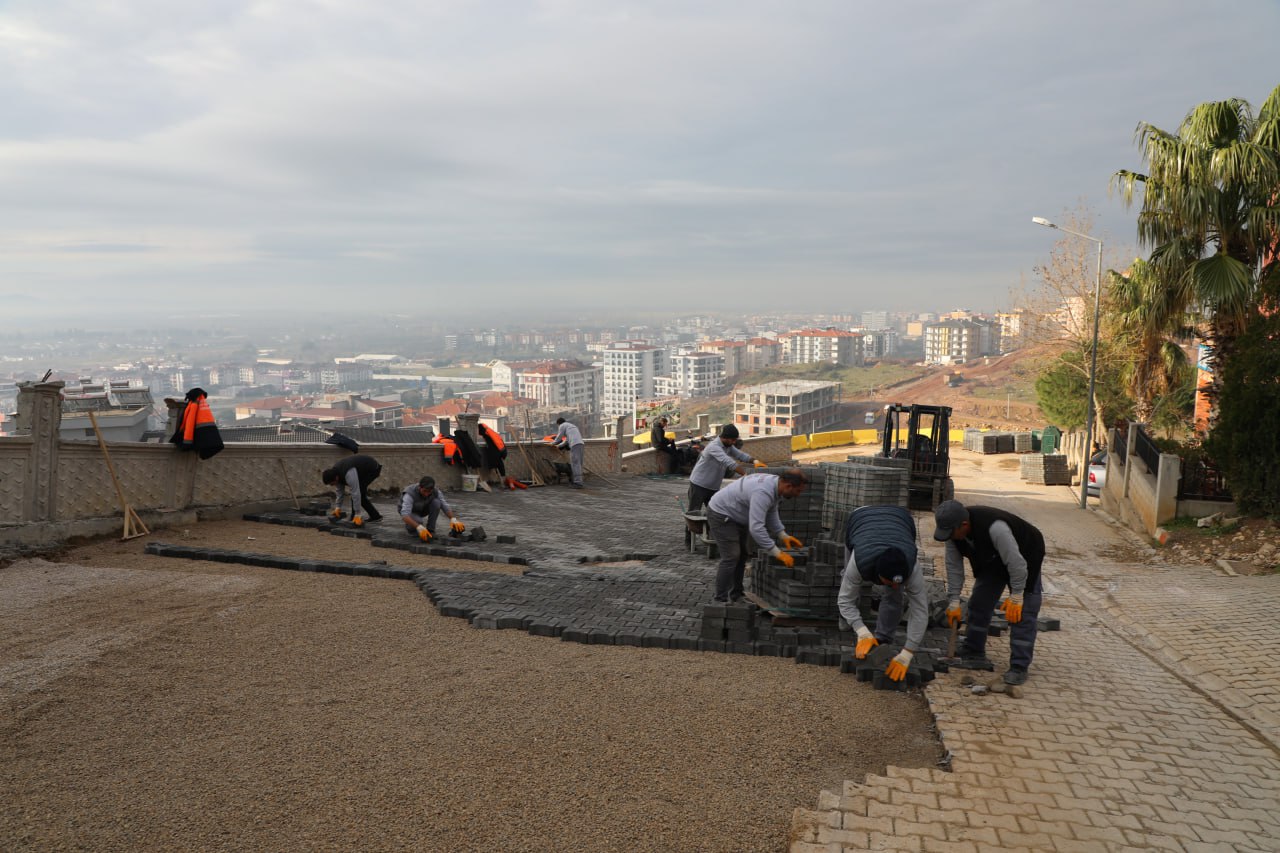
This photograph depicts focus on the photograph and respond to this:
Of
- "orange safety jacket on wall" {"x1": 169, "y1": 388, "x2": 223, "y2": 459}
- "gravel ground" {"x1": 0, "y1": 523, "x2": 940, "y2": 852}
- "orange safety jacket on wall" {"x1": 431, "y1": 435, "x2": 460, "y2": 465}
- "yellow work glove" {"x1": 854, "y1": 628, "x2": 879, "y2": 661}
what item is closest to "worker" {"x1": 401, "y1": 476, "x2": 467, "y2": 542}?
"orange safety jacket on wall" {"x1": 169, "y1": 388, "x2": 223, "y2": 459}

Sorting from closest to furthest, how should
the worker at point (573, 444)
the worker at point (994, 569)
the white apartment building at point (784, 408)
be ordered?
the worker at point (994, 569) → the worker at point (573, 444) → the white apartment building at point (784, 408)

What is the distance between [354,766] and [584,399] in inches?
6508

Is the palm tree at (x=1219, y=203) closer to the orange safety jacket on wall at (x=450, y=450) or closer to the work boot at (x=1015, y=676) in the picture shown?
the work boot at (x=1015, y=676)

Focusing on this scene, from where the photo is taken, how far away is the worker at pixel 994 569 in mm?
6105

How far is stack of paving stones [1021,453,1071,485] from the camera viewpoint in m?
25.3

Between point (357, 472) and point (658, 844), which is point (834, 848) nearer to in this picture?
point (658, 844)

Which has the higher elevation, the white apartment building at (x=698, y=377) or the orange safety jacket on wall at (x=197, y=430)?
the white apartment building at (x=698, y=377)

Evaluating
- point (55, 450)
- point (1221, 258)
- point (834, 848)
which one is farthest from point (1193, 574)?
point (55, 450)

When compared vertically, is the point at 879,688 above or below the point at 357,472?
below

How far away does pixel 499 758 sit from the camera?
466 centimetres

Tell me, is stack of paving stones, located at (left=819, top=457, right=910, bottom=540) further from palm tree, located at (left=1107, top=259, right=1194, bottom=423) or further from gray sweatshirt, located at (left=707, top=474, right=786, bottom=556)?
palm tree, located at (left=1107, top=259, right=1194, bottom=423)

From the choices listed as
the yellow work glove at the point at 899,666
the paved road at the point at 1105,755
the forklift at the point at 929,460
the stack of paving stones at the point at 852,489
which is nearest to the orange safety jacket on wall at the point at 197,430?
the stack of paving stones at the point at 852,489

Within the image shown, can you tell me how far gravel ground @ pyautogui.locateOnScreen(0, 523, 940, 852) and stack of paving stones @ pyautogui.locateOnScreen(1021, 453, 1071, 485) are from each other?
2212cm

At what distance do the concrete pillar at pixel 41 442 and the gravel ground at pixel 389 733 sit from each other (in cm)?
247
